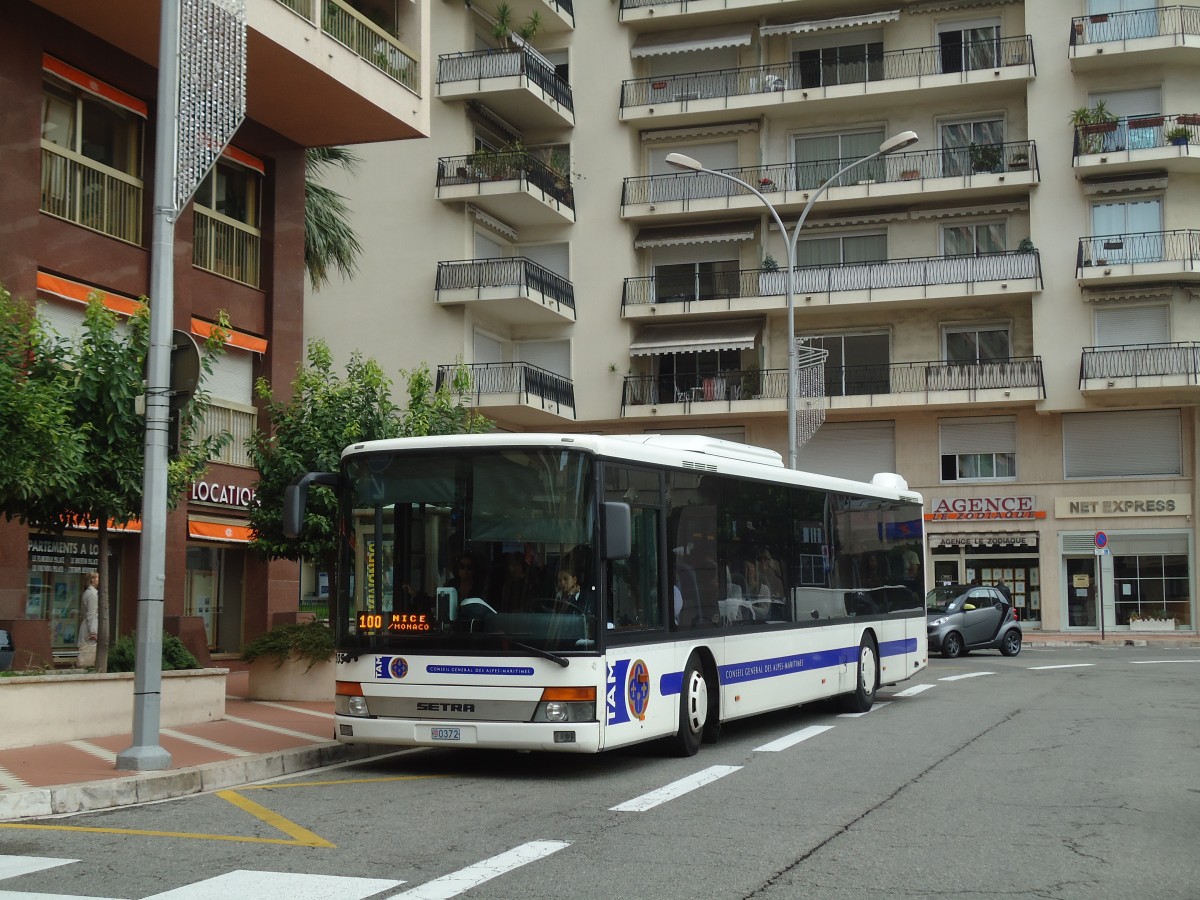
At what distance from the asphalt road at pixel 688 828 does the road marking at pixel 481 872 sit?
0.07ft

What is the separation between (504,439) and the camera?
1131cm

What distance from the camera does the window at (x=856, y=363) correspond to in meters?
42.5

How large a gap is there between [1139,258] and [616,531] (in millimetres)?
33262

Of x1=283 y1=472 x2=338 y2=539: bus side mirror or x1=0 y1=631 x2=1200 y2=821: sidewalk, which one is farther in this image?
x1=283 y1=472 x2=338 y2=539: bus side mirror

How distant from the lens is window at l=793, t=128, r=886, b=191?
43156 mm

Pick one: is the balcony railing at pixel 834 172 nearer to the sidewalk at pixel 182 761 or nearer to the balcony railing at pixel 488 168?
the balcony railing at pixel 488 168

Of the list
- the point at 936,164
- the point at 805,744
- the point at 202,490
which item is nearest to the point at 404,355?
the point at 936,164

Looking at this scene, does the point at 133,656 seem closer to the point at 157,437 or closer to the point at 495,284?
the point at 157,437

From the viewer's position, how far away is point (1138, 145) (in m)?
39.9

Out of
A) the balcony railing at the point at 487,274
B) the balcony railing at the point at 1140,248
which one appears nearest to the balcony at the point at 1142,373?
the balcony railing at the point at 1140,248

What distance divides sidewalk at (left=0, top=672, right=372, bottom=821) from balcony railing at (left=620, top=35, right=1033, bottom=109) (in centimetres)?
3242

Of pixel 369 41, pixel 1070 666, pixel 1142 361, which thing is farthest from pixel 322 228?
pixel 1142 361

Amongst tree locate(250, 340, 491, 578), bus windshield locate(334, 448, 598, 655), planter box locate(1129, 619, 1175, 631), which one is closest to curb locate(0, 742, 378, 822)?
bus windshield locate(334, 448, 598, 655)

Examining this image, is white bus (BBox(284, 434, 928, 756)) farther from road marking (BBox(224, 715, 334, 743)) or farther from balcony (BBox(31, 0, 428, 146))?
balcony (BBox(31, 0, 428, 146))
